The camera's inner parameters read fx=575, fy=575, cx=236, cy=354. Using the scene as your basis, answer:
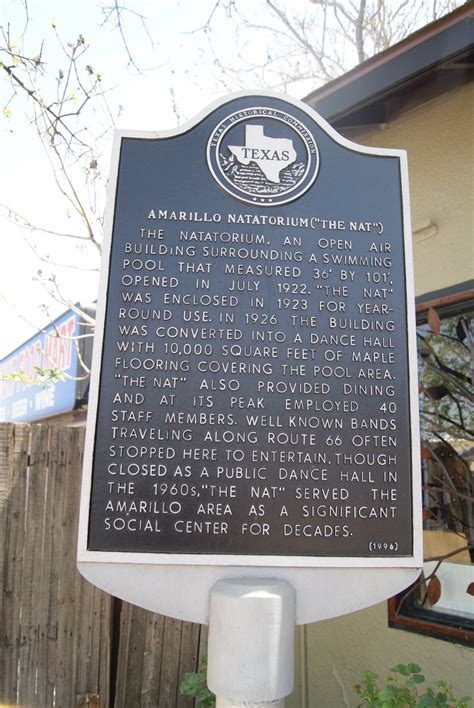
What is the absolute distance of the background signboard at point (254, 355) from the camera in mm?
2645

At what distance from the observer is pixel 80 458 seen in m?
4.16

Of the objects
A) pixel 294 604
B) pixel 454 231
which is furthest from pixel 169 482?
pixel 454 231

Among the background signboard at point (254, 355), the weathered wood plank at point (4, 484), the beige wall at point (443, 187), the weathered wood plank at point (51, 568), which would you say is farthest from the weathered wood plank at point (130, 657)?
the beige wall at point (443, 187)

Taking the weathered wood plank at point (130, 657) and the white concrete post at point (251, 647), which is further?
the weathered wood plank at point (130, 657)

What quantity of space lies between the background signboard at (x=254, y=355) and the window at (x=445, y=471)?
1350 mm

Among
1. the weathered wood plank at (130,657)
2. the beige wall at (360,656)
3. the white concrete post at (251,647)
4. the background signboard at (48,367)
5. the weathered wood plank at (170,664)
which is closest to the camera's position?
the white concrete post at (251,647)

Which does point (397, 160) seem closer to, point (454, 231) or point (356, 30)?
point (454, 231)

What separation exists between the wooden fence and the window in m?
1.89

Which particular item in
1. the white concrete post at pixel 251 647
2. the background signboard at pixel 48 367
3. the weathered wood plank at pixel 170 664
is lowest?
the weathered wood plank at pixel 170 664

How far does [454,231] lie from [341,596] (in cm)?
270

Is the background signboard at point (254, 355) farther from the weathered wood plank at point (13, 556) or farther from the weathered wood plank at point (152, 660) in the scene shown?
the weathered wood plank at point (152, 660)

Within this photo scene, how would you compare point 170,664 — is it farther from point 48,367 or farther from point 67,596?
point 48,367

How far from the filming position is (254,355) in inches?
Answer: 112

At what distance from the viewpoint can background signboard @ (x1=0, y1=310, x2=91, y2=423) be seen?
28.2 ft
